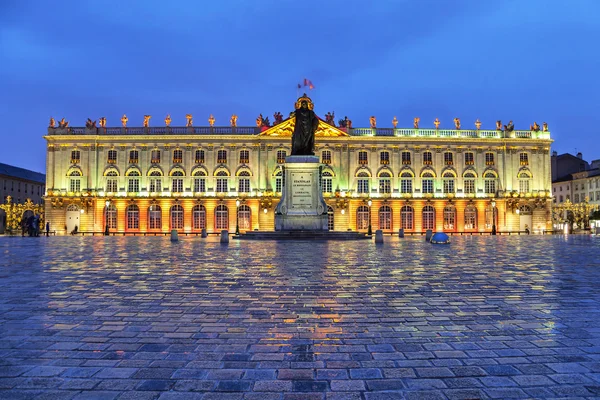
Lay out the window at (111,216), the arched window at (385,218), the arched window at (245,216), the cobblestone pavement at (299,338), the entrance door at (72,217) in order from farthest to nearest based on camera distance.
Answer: the arched window at (385,218) → the arched window at (245,216) → the entrance door at (72,217) → the window at (111,216) → the cobblestone pavement at (299,338)

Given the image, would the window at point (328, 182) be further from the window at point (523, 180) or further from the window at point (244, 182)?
the window at point (523, 180)

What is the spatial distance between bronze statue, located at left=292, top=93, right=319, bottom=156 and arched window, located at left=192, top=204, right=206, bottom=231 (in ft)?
99.8

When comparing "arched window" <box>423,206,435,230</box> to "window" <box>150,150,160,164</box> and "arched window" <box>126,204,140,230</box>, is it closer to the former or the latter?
"window" <box>150,150,160,164</box>

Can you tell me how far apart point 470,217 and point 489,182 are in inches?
203

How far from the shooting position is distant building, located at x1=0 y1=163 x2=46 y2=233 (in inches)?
2685

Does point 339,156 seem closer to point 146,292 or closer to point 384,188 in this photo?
point 384,188

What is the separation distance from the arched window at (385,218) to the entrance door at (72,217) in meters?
35.9

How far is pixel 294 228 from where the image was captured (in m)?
28.5

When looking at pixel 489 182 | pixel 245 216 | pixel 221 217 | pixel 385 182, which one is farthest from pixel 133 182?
pixel 489 182

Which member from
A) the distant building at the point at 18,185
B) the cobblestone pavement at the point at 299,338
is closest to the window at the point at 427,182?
the cobblestone pavement at the point at 299,338

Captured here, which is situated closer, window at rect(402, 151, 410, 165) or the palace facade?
the palace facade

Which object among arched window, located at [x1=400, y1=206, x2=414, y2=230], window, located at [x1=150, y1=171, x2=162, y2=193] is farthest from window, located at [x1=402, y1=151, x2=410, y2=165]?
window, located at [x1=150, y1=171, x2=162, y2=193]

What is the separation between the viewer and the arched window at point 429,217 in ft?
188

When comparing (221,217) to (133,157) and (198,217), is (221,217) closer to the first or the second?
(198,217)
